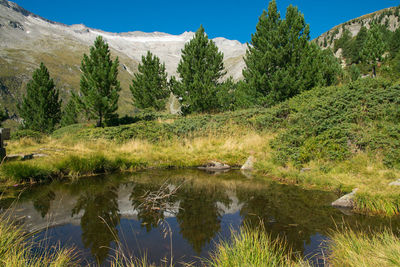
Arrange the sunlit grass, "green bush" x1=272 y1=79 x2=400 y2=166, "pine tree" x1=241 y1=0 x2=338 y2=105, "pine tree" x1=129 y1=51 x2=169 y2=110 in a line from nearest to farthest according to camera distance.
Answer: the sunlit grass < "green bush" x1=272 y1=79 x2=400 y2=166 < "pine tree" x1=241 y1=0 x2=338 y2=105 < "pine tree" x1=129 y1=51 x2=169 y2=110

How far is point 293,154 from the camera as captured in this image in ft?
28.4

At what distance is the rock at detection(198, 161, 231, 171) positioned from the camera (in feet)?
33.1

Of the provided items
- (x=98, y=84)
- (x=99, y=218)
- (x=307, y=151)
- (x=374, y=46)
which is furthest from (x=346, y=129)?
(x=374, y=46)

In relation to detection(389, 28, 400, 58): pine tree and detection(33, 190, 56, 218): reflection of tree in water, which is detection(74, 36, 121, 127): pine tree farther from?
detection(389, 28, 400, 58): pine tree

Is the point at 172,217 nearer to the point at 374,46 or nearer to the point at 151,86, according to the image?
the point at 151,86

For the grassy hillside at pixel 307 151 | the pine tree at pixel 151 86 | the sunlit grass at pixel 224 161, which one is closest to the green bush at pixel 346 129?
the grassy hillside at pixel 307 151

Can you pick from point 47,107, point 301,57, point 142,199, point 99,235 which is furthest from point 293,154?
point 47,107

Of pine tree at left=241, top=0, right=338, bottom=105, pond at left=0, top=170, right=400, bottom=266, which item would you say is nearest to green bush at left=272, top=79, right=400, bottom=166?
pond at left=0, top=170, right=400, bottom=266

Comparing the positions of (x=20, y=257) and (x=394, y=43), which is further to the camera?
(x=394, y=43)

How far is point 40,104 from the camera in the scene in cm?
3394

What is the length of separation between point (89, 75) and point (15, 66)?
171 metres

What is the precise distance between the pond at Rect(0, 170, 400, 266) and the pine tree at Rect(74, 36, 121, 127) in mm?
17212

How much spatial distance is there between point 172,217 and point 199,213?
578 mm

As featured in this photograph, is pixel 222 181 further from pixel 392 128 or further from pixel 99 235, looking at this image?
pixel 392 128
